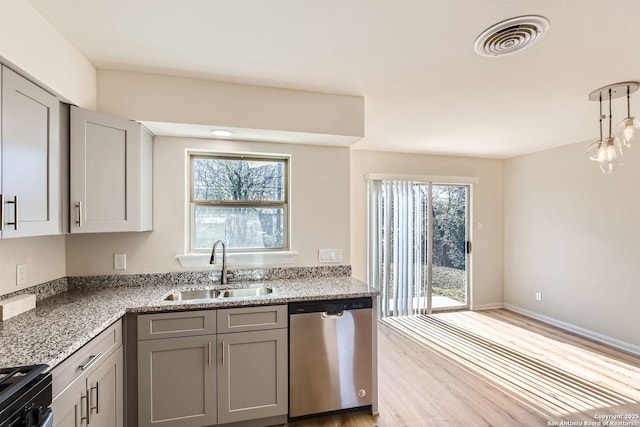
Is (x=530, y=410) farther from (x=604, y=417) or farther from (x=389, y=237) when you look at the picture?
(x=389, y=237)

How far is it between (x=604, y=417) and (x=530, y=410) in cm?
47

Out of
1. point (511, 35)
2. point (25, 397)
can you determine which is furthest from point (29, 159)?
point (511, 35)

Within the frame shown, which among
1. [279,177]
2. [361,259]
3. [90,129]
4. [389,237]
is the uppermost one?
[90,129]

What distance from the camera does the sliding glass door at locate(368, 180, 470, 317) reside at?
4371 millimetres

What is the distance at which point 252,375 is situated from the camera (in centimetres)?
199

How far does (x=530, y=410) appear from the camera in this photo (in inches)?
89.5

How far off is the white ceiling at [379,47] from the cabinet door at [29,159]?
0.44m

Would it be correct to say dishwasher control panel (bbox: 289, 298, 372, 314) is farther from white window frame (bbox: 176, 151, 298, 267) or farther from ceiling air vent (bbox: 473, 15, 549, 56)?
ceiling air vent (bbox: 473, 15, 549, 56)

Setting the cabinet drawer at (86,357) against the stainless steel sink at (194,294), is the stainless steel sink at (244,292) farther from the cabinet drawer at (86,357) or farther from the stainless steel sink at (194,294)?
the cabinet drawer at (86,357)

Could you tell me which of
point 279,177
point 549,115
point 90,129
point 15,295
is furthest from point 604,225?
point 15,295

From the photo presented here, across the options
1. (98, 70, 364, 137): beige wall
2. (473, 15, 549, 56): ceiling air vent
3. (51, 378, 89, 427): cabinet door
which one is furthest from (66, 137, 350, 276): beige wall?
(473, 15, 549, 56): ceiling air vent

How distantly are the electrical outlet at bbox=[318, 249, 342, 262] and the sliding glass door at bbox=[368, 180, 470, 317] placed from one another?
1.64 meters

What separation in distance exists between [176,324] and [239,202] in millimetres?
1187

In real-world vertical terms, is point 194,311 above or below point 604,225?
below
